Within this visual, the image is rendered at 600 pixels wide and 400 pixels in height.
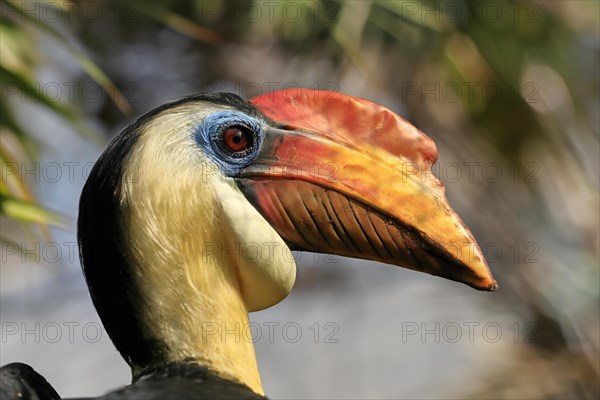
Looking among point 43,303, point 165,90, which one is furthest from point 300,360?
point 165,90

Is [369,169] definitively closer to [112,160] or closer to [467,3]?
[112,160]

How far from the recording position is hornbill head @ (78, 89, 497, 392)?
2107mm

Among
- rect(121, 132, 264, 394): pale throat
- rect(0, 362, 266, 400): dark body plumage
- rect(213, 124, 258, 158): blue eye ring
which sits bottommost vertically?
rect(0, 362, 266, 400): dark body plumage

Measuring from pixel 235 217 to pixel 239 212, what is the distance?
2 centimetres

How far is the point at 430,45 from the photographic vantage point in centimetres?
648

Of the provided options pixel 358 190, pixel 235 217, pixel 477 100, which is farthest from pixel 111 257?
pixel 477 100

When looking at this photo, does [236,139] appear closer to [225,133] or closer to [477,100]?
[225,133]

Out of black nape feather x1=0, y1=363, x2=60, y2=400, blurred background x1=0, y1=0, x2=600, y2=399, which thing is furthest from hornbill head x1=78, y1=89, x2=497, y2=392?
blurred background x1=0, y1=0, x2=600, y2=399

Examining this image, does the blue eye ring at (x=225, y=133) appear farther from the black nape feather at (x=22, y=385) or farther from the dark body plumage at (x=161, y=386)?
the black nape feather at (x=22, y=385)

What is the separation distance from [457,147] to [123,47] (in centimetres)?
246

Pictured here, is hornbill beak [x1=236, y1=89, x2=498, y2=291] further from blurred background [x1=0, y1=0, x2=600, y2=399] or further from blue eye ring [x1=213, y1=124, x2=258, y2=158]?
blurred background [x1=0, y1=0, x2=600, y2=399]

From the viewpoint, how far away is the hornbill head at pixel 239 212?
6.91 feet

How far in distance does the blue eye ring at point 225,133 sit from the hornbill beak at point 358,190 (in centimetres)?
2

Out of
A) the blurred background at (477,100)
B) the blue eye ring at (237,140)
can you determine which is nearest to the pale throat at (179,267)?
the blue eye ring at (237,140)
